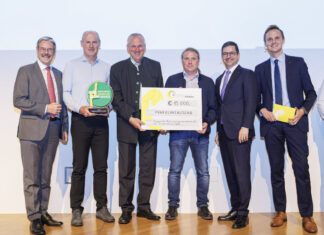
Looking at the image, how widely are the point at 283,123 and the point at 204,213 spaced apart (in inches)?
43.9

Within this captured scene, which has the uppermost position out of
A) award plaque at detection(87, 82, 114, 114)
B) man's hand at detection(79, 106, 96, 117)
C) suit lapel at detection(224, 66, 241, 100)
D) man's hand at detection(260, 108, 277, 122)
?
suit lapel at detection(224, 66, 241, 100)

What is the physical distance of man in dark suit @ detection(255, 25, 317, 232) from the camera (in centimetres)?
275

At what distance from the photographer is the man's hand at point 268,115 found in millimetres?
2781

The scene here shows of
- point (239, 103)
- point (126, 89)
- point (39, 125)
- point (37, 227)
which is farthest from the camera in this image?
point (126, 89)

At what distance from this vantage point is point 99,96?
281 cm

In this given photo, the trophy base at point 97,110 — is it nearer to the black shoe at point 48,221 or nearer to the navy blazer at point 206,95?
the navy blazer at point 206,95

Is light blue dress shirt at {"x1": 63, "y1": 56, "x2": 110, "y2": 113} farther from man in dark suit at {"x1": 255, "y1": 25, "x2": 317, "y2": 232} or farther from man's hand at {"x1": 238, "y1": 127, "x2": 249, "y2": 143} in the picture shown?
man in dark suit at {"x1": 255, "y1": 25, "x2": 317, "y2": 232}

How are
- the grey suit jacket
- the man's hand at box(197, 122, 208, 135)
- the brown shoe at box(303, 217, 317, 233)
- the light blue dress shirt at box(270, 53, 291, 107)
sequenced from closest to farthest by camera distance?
the brown shoe at box(303, 217, 317, 233)
the grey suit jacket
the light blue dress shirt at box(270, 53, 291, 107)
the man's hand at box(197, 122, 208, 135)

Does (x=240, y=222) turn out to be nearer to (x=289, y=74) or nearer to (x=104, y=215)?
(x=104, y=215)

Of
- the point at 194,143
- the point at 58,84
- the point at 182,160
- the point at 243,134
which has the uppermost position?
the point at 58,84

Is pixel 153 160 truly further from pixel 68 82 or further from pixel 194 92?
pixel 68 82

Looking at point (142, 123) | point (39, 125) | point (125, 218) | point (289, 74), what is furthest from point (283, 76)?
point (39, 125)

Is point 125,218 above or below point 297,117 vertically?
below

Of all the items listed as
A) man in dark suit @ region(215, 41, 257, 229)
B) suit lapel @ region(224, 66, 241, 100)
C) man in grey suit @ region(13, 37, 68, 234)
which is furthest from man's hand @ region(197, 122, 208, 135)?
man in grey suit @ region(13, 37, 68, 234)
